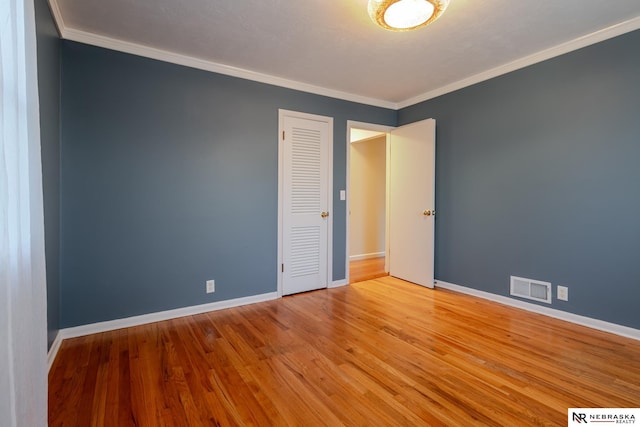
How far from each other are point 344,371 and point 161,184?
225 cm

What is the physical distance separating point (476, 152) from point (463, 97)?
68cm

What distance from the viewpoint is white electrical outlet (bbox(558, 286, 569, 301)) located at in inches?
109

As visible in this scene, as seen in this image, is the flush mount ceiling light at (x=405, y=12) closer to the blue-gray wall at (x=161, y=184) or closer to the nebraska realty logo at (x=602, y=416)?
the blue-gray wall at (x=161, y=184)

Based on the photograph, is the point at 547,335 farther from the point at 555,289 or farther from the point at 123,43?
the point at 123,43

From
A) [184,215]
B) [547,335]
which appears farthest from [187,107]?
[547,335]

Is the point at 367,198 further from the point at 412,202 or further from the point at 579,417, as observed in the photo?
the point at 579,417

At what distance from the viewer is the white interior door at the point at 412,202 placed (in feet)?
12.5

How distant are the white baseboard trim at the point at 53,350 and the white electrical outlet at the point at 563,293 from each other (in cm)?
409

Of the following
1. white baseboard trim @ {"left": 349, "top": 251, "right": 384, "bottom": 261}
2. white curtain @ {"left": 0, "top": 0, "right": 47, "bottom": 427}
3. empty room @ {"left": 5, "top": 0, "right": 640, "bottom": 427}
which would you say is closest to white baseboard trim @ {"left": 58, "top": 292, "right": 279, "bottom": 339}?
empty room @ {"left": 5, "top": 0, "right": 640, "bottom": 427}

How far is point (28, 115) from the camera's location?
1.12 metres

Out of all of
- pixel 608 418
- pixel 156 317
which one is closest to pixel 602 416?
pixel 608 418

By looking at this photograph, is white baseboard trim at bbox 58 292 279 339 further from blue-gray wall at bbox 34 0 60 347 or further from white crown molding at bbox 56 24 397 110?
white crown molding at bbox 56 24 397 110

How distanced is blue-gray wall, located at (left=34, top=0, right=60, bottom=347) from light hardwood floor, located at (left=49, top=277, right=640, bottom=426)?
1.46 ft

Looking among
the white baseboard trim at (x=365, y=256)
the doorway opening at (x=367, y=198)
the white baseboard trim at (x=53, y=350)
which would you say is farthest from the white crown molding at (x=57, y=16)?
the white baseboard trim at (x=365, y=256)
